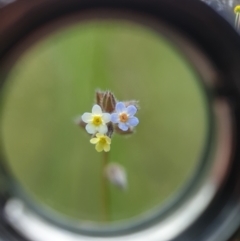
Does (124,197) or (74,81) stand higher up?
(74,81)

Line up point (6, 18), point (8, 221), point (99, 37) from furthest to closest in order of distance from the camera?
1. point (99, 37)
2. point (8, 221)
3. point (6, 18)

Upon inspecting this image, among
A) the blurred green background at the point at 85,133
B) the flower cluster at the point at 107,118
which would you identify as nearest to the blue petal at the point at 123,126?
the flower cluster at the point at 107,118

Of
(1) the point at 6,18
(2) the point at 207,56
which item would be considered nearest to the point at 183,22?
(2) the point at 207,56

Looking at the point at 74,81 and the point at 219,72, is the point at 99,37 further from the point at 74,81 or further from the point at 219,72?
the point at 219,72

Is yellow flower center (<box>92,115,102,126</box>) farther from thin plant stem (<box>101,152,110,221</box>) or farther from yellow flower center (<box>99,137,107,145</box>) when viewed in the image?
thin plant stem (<box>101,152,110,221</box>)

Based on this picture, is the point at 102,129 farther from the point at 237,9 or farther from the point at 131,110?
the point at 237,9

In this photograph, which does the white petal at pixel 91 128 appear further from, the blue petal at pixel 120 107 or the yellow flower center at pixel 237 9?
the yellow flower center at pixel 237 9
